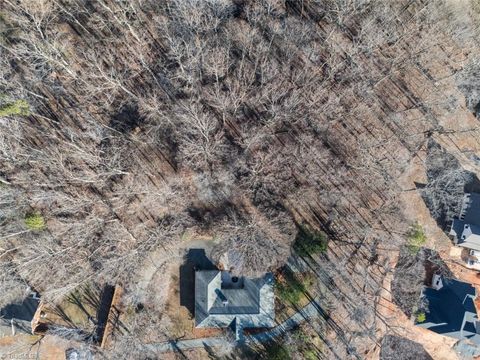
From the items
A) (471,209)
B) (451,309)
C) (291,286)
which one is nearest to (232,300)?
(291,286)

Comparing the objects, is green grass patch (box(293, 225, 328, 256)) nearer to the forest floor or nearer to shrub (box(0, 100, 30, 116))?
the forest floor

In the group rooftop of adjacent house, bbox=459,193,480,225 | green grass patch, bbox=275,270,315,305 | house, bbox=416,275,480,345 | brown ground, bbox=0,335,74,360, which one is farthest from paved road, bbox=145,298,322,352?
rooftop of adjacent house, bbox=459,193,480,225

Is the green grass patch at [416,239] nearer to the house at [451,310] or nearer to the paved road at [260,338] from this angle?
the house at [451,310]

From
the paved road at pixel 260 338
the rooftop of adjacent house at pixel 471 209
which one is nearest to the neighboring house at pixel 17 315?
the paved road at pixel 260 338

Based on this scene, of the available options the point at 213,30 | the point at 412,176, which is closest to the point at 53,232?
the point at 213,30

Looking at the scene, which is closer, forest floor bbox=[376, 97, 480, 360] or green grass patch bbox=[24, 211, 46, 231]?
green grass patch bbox=[24, 211, 46, 231]
